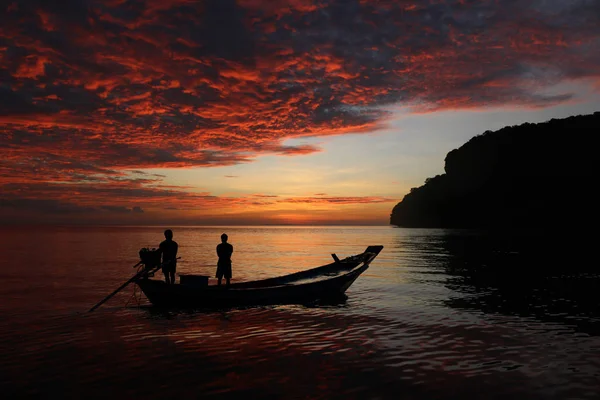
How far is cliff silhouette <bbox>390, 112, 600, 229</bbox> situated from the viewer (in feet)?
437

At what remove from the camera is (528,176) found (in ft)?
486

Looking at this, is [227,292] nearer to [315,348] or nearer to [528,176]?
[315,348]

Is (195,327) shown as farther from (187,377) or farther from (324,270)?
(324,270)

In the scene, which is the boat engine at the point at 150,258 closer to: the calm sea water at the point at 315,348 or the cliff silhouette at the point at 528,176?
the calm sea water at the point at 315,348

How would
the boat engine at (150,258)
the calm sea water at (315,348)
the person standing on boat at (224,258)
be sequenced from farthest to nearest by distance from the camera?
the person standing on boat at (224,258), the boat engine at (150,258), the calm sea water at (315,348)

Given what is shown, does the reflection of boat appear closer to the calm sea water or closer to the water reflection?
the calm sea water

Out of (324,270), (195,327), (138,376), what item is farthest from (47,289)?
(138,376)

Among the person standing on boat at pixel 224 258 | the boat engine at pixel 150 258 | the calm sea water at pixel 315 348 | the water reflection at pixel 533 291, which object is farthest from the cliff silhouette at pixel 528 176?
the boat engine at pixel 150 258

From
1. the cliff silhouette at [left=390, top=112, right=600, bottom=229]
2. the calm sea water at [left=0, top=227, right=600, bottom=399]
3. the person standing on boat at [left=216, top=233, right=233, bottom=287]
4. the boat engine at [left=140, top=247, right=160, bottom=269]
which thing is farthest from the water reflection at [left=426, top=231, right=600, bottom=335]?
the cliff silhouette at [left=390, top=112, right=600, bottom=229]

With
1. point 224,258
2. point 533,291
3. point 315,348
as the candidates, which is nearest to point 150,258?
point 224,258

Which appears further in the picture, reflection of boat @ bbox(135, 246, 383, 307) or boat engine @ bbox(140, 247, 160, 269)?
reflection of boat @ bbox(135, 246, 383, 307)

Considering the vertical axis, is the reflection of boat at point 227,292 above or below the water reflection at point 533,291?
above

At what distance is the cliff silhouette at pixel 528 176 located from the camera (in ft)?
437

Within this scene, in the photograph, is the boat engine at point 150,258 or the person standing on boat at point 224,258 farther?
the person standing on boat at point 224,258
